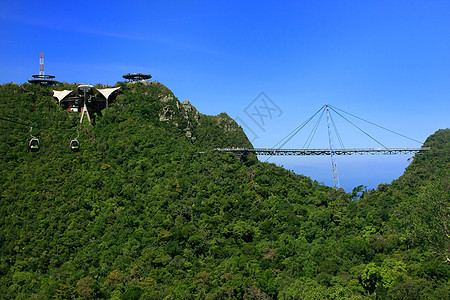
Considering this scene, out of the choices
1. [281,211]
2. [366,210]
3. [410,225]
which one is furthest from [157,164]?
[410,225]

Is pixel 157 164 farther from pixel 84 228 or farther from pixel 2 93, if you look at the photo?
pixel 2 93

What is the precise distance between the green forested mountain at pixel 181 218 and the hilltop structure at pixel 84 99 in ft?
4.33

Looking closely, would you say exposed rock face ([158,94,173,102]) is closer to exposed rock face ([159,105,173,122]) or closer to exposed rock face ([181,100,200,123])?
exposed rock face ([159,105,173,122])

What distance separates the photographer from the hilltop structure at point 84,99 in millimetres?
62625

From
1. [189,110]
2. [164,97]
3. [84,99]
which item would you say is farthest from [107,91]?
[189,110]

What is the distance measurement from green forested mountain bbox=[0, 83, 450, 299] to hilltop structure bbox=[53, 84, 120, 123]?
4.33 ft

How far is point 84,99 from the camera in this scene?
6291 centimetres

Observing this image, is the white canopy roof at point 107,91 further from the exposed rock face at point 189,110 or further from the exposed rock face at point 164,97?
the exposed rock face at point 189,110

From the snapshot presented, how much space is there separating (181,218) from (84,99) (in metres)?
25.5

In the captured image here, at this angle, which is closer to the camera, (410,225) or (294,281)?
(294,281)

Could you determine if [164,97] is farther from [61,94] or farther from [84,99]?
[61,94]

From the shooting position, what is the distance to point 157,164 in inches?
2215

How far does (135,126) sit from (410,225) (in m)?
36.6

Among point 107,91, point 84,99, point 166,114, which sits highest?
point 107,91
